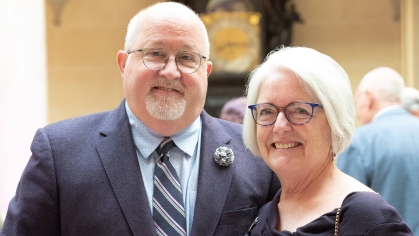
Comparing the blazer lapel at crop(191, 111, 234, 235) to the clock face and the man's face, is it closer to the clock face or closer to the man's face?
the man's face

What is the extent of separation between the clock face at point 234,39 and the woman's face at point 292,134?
508 centimetres

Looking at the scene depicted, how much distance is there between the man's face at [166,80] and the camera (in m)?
2.40

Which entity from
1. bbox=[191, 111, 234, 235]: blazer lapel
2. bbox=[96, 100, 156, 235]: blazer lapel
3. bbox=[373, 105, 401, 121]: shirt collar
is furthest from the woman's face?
bbox=[373, 105, 401, 121]: shirt collar

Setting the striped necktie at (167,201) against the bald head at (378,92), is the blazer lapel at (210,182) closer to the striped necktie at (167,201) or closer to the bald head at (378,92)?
the striped necktie at (167,201)

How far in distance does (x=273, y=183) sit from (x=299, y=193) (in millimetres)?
370

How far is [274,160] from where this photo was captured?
2184 mm

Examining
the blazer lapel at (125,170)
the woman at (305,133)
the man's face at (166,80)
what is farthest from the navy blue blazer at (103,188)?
the woman at (305,133)

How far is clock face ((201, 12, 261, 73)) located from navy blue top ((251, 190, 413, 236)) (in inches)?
208

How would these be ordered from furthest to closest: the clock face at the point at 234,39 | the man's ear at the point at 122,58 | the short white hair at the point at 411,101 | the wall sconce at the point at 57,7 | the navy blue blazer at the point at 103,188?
the wall sconce at the point at 57,7, the clock face at the point at 234,39, the short white hair at the point at 411,101, the man's ear at the point at 122,58, the navy blue blazer at the point at 103,188

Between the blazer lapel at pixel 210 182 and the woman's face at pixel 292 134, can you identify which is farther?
the blazer lapel at pixel 210 182

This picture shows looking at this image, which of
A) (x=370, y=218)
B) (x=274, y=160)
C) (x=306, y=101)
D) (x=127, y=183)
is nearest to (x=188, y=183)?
(x=127, y=183)

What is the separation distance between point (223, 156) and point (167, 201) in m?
0.28

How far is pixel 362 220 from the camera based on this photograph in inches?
75.4

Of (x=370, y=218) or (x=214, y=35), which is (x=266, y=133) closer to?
(x=370, y=218)
